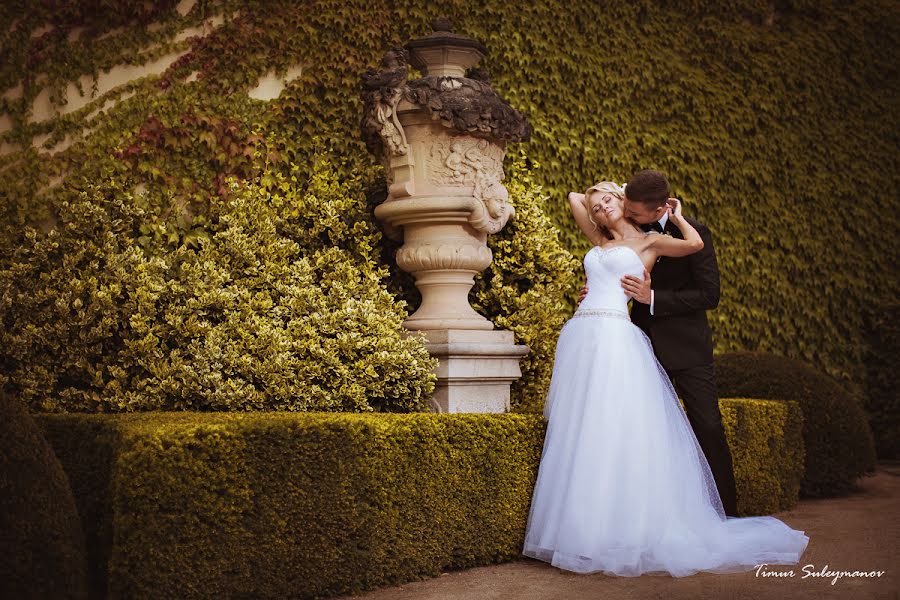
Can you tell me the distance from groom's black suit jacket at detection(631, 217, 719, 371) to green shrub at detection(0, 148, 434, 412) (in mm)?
1231

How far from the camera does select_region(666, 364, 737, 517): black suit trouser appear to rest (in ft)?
14.5

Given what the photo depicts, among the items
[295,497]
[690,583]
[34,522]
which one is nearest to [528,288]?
[690,583]

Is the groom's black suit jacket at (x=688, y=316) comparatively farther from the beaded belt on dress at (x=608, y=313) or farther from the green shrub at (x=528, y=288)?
the green shrub at (x=528, y=288)

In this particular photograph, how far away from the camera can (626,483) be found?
13.0ft

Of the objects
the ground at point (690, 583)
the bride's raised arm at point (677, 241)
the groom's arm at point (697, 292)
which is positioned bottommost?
the ground at point (690, 583)

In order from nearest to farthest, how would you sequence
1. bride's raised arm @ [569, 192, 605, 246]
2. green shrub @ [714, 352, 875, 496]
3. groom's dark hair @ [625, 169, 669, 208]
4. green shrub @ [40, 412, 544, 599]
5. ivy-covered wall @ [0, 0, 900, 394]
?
green shrub @ [40, 412, 544, 599], groom's dark hair @ [625, 169, 669, 208], bride's raised arm @ [569, 192, 605, 246], ivy-covered wall @ [0, 0, 900, 394], green shrub @ [714, 352, 875, 496]

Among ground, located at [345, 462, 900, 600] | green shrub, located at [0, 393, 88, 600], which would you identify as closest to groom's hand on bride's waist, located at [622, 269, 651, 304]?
ground, located at [345, 462, 900, 600]

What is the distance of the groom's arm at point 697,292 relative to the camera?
4461 millimetres

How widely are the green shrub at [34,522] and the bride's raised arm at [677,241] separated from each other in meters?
2.83

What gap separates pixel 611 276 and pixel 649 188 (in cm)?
45

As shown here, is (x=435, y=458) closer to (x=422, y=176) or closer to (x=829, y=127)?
(x=422, y=176)

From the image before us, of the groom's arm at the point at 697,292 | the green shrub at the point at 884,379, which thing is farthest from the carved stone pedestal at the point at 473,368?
the green shrub at the point at 884,379

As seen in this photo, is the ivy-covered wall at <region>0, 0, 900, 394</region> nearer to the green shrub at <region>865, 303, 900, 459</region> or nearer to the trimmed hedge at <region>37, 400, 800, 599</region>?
the green shrub at <region>865, 303, 900, 459</region>

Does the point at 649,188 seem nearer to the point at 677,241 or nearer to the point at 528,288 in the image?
the point at 677,241
